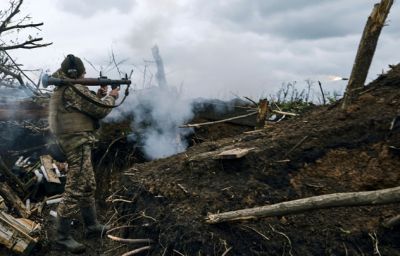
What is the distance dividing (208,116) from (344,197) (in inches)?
225

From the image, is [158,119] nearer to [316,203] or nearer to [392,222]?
[316,203]

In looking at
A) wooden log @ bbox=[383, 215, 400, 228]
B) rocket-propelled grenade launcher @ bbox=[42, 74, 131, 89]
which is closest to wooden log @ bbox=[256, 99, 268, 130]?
rocket-propelled grenade launcher @ bbox=[42, 74, 131, 89]

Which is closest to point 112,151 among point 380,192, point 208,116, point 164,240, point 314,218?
point 208,116

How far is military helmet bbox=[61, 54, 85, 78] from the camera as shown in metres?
5.73

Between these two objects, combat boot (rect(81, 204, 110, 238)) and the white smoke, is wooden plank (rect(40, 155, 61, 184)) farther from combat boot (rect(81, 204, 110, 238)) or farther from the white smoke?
combat boot (rect(81, 204, 110, 238))

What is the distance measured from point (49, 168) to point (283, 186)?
5.38 m

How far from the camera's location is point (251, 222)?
3.75 m

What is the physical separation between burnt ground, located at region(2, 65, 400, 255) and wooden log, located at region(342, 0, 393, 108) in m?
0.16

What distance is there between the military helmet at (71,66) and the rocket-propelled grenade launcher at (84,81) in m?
0.10

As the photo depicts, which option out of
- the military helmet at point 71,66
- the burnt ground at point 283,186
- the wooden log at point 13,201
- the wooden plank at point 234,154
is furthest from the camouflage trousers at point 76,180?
the wooden plank at point 234,154

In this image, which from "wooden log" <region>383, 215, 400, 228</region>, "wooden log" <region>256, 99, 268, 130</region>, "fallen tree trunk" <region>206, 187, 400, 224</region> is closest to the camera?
"fallen tree trunk" <region>206, 187, 400, 224</region>

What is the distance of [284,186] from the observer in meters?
4.21

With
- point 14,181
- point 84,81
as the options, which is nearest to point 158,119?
point 14,181

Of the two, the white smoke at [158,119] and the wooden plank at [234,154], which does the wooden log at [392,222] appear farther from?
the white smoke at [158,119]
